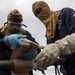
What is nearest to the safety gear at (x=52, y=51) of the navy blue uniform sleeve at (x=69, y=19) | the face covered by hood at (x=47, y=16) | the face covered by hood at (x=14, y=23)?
the navy blue uniform sleeve at (x=69, y=19)

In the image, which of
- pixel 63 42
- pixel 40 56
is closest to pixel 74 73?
pixel 63 42

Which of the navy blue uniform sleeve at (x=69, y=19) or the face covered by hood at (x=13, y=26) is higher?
the navy blue uniform sleeve at (x=69, y=19)

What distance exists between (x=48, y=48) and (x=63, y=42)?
167mm

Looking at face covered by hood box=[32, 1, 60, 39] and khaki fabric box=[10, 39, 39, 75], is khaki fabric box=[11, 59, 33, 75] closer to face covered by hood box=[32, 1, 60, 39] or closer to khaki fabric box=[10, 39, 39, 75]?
khaki fabric box=[10, 39, 39, 75]

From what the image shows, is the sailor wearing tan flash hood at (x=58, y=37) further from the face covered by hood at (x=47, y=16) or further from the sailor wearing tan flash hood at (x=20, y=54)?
the sailor wearing tan flash hood at (x=20, y=54)

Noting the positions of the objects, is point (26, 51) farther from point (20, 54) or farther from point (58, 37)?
point (58, 37)

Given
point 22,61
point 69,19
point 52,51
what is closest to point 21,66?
point 22,61

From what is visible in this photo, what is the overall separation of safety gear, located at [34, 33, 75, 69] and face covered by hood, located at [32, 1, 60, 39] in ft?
2.25

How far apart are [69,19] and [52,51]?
819 mm

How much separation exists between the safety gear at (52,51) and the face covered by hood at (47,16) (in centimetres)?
69

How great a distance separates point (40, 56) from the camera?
169 cm

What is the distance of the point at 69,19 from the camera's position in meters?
2.52

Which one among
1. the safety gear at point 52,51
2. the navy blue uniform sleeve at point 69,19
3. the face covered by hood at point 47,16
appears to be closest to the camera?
the safety gear at point 52,51

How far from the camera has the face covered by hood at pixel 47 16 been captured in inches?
104
